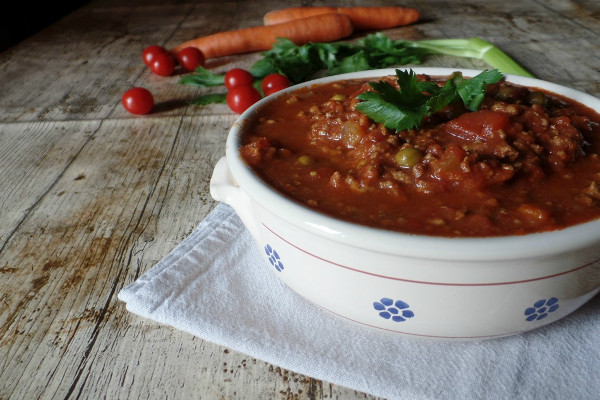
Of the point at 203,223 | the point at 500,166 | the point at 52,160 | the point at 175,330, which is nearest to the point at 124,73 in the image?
the point at 52,160

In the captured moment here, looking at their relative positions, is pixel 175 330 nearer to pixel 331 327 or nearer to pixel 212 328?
pixel 212 328

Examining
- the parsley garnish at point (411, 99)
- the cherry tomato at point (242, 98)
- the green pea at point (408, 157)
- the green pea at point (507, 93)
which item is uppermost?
the parsley garnish at point (411, 99)

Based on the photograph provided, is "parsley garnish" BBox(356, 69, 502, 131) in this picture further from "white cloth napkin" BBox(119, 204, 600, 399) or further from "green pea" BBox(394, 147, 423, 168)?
"white cloth napkin" BBox(119, 204, 600, 399)

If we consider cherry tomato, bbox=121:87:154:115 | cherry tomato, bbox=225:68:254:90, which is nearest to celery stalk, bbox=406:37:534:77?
cherry tomato, bbox=225:68:254:90

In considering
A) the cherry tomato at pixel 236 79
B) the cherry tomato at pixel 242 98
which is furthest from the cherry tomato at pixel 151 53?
the cherry tomato at pixel 242 98

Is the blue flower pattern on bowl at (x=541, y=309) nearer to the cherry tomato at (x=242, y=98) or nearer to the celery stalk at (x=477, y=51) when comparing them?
the cherry tomato at (x=242, y=98)

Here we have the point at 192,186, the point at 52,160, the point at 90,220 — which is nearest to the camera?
the point at 90,220

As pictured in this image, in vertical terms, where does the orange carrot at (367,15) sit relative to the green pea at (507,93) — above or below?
below
